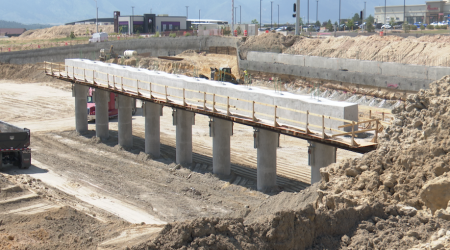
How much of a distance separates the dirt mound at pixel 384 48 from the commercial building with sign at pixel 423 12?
47583 millimetres

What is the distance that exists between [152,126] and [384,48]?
2474cm

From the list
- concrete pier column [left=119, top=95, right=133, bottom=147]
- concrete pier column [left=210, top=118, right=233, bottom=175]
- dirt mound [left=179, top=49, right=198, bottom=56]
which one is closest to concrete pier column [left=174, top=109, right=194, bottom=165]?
concrete pier column [left=210, top=118, right=233, bottom=175]

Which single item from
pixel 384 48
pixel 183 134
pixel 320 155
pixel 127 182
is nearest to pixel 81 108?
pixel 183 134

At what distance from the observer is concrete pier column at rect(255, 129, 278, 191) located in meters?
19.7

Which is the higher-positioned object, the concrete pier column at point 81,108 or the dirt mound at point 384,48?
the dirt mound at point 384,48

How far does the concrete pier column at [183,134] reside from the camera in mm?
23719

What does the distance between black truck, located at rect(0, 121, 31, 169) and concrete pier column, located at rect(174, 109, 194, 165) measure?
602cm

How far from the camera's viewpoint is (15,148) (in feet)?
74.0

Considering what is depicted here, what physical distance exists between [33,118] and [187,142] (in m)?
15.8

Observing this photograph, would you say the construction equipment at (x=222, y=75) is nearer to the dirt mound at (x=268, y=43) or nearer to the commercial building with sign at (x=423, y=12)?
the dirt mound at (x=268, y=43)

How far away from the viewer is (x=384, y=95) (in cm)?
3631

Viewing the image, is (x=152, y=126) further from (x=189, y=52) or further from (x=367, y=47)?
(x=189, y=52)

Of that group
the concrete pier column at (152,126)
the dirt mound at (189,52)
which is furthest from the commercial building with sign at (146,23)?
the concrete pier column at (152,126)

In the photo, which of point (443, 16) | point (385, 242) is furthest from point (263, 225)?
point (443, 16)
